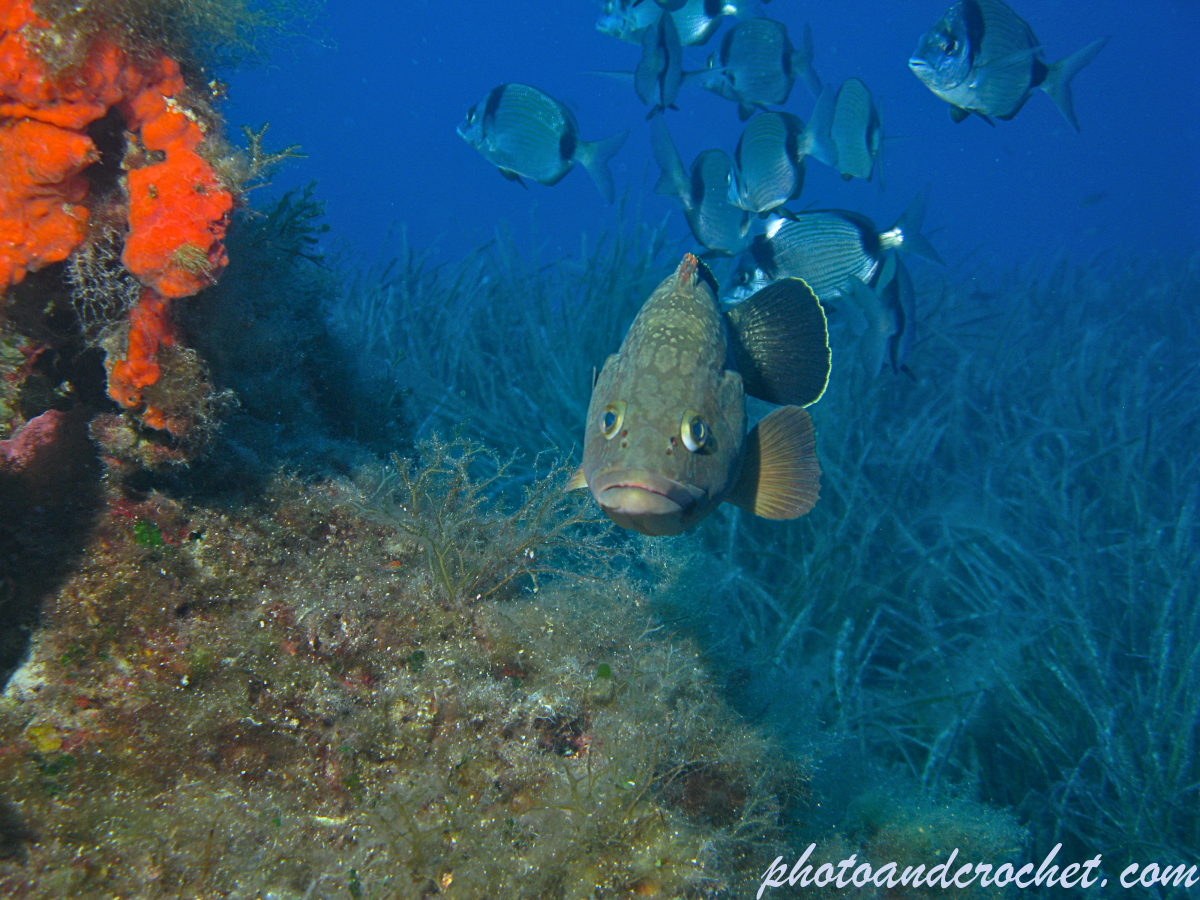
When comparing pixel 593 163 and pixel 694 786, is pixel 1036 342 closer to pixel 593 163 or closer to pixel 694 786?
pixel 593 163

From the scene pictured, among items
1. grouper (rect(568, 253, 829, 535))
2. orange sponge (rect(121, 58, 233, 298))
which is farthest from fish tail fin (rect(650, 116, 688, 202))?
orange sponge (rect(121, 58, 233, 298))

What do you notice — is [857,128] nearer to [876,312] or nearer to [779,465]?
[876,312]

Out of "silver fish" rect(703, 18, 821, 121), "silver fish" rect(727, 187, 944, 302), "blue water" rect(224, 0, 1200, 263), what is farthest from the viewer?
"blue water" rect(224, 0, 1200, 263)

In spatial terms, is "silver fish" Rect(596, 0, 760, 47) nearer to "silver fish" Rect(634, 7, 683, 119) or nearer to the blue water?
"silver fish" Rect(634, 7, 683, 119)

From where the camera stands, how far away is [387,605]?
2.15 metres

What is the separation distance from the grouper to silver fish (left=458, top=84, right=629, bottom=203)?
2.93 meters

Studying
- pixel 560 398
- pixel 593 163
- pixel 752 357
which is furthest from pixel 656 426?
pixel 593 163

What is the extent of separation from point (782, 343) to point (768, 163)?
2487mm

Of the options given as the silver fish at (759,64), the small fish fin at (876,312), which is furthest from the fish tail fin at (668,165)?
the small fish fin at (876,312)

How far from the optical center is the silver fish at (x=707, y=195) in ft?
13.7

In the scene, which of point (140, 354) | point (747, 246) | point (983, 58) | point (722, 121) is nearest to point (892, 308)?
point (747, 246)

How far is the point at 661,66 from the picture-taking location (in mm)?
4504

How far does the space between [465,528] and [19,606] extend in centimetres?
150

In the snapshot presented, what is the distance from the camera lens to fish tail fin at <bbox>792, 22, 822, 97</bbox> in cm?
471
